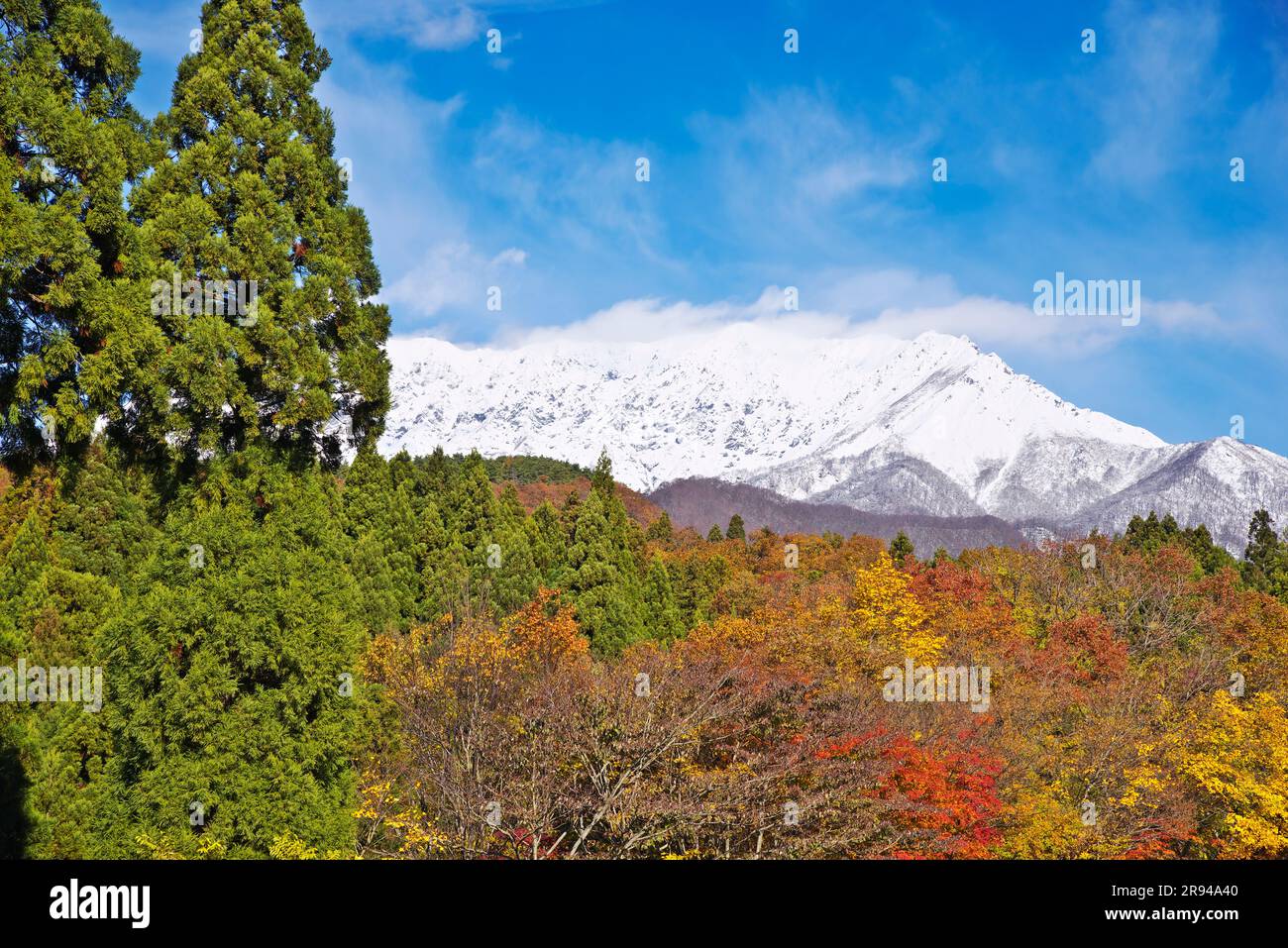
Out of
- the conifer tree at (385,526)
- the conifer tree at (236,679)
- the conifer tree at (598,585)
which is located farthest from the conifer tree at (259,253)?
the conifer tree at (385,526)

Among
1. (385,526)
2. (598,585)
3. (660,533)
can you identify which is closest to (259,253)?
(598,585)

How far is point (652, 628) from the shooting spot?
4809 cm

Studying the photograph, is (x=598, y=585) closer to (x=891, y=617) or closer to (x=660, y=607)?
(x=660, y=607)

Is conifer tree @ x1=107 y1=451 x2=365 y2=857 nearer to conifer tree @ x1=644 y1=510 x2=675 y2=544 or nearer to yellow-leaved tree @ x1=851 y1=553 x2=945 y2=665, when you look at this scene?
yellow-leaved tree @ x1=851 y1=553 x2=945 y2=665

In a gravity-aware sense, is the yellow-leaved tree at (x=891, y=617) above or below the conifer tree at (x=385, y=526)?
below

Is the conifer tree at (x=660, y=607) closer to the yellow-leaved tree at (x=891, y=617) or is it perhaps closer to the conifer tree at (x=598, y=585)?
the conifer tree at (x=598, y=585)

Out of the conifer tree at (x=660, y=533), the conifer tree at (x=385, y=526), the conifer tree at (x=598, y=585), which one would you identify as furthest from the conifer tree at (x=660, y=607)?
the conifer tree at (x=660, y=533)

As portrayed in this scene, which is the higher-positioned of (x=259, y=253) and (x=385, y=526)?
(x=259, y=253)

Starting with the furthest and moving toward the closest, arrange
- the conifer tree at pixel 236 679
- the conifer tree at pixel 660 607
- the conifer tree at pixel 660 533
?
1. the conifer tree at pixel 660 533
2. the conifer tree at pixel 660 607
3. the conifer tree at pixel 236 679

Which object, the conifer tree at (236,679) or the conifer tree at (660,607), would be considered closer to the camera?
the conifer tree at (236,679)

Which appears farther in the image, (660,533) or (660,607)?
(660,533)

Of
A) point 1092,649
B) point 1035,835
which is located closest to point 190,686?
point 1035,835

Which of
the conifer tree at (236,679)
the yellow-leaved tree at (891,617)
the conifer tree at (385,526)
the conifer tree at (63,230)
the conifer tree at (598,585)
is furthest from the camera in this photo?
the conifer tree at (385,526)

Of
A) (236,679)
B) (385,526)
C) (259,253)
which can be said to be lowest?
(236,679)
